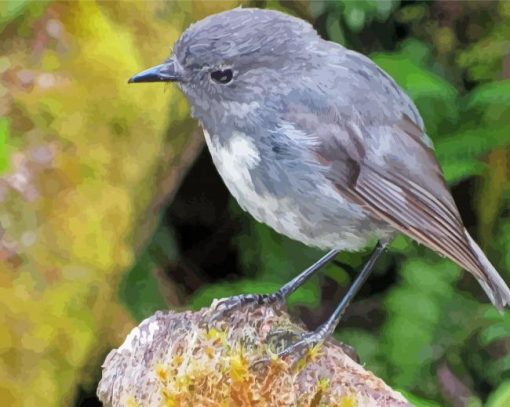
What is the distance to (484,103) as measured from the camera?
2.84m

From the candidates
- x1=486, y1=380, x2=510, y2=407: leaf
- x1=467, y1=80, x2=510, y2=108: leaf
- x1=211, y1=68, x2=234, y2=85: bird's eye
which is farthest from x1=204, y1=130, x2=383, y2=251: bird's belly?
x1=467, y1=80, x2=510, y2=108: leaf

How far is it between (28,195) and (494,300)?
143 centimetres

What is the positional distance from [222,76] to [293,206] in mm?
328

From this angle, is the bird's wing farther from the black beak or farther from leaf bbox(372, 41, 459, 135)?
leaf bbox(372, 41, 459, 135)

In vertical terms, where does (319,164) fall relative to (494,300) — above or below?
above

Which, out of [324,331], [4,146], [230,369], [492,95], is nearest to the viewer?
[230,369]

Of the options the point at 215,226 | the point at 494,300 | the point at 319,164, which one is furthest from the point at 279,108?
the point at 215,226

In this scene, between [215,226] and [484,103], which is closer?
Answer: [484,103]

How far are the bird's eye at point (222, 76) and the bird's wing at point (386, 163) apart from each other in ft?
0.52

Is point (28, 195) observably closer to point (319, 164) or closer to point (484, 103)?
point (319, 164)

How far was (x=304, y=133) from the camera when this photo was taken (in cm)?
189

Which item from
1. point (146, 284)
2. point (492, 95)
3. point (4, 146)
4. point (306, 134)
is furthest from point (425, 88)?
point (4, 146)

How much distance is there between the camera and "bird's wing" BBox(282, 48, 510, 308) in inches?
75.3

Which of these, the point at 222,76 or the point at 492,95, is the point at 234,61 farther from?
the point at 492,95
